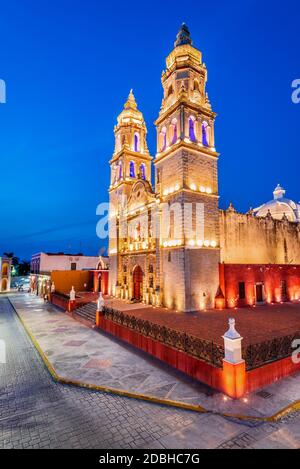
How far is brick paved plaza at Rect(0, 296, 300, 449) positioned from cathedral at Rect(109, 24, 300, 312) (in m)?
14.1

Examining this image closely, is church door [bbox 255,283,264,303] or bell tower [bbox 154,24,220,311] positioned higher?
bell tower [bbox 154,24,220,311]

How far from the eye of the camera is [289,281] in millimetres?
27734

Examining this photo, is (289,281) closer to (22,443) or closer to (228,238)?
(228,238)

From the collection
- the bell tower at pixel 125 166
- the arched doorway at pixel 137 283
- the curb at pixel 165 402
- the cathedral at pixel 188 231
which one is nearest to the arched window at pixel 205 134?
the cathedral at pixel 188 231

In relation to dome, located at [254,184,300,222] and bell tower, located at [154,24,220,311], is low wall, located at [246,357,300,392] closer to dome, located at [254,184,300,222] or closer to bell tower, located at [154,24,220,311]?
bell tower, located at [154,24,220,311]

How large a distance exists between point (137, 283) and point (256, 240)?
1589 cm

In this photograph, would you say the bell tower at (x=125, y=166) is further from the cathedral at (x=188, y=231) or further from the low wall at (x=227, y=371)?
the low wall at (x=227, y=371)

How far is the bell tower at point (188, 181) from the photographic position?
22.2 metres

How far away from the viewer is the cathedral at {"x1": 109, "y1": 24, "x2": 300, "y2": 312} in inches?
892

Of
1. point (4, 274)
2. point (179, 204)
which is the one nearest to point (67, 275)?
point (179, 204)

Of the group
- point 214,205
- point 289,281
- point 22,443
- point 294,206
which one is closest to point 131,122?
point 214,205

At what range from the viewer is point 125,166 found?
33.6m

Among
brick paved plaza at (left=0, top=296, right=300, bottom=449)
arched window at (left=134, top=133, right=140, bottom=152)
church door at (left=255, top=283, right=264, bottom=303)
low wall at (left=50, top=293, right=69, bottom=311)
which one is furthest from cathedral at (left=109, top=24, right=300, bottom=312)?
brick paved plaza at (left=0, top=296, right=300, bottom=449)

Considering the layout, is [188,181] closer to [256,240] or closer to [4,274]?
[256,240]
